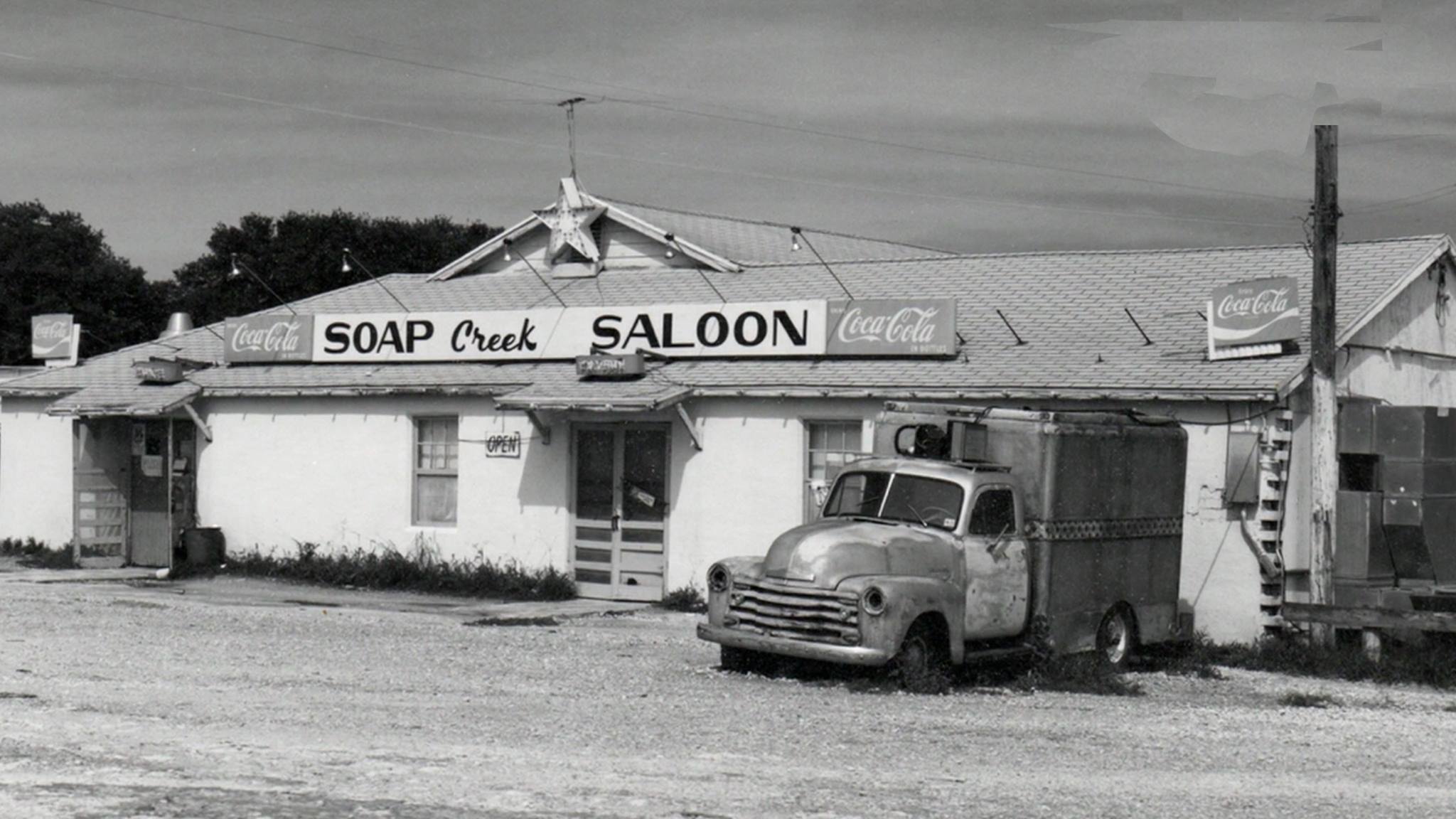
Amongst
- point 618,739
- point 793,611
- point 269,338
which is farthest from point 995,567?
point 269,338

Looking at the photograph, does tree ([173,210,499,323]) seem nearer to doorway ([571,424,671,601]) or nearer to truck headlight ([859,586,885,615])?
doorway ([571,424,671,601])

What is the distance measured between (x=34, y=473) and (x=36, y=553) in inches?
60.5

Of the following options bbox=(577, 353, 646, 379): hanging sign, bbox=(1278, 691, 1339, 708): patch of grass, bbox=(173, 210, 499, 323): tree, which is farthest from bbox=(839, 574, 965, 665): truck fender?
bbox=(173, 210, 499, 323): tree

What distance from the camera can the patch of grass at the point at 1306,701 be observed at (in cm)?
1400

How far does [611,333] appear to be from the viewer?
75.3ft

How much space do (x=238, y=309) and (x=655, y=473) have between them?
45.1 metres

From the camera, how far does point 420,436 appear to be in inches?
932

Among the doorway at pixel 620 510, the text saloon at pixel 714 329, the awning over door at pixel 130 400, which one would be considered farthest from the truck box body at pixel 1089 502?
the awning over door at pixel 130 400

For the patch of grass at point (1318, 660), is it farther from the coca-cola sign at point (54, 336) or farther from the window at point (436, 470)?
the coca-cola sign at point (54, 336)

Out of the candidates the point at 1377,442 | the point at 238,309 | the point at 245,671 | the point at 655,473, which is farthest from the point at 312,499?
the point at 238,309

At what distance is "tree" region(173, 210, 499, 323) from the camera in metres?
65.9

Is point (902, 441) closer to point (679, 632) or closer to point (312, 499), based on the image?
point (679, 632)

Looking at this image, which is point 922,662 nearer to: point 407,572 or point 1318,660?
point 1318,660

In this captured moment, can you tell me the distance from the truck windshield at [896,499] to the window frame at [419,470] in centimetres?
910
